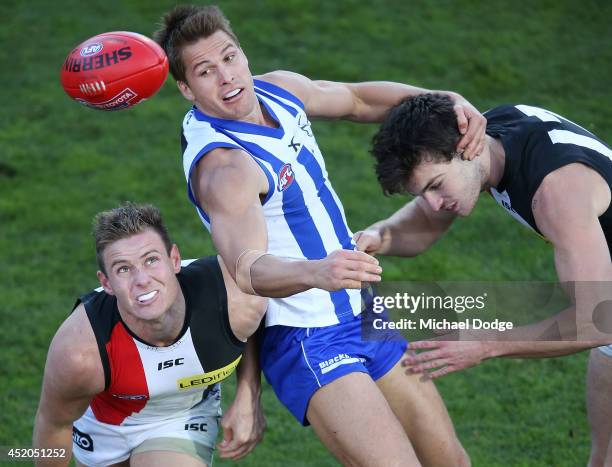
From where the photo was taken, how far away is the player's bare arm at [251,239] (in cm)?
389

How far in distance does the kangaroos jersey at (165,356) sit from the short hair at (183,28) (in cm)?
105

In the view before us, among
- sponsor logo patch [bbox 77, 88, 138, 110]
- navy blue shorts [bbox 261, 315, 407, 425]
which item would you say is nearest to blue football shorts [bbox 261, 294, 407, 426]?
navy blue shorts [bbox 261, 315, 407, 425]

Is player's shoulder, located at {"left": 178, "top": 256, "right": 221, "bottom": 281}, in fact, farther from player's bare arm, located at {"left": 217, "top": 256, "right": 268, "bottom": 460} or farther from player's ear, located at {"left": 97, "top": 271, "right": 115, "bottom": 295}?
player's ear, located at {"left": 97, "top": 271, "right": 115, "bottom": 295}

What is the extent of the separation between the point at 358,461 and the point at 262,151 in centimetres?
150

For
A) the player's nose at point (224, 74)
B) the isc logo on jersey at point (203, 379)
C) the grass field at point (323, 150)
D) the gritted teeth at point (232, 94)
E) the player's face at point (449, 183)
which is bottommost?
the grass field at point (323, 150)

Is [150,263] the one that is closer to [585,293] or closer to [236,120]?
[236,120]

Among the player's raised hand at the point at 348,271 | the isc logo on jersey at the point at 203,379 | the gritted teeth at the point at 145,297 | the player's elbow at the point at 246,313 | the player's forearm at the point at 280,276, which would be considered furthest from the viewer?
the isc logo on jersey at the point at 203,379

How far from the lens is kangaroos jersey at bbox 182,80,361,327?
195 inches

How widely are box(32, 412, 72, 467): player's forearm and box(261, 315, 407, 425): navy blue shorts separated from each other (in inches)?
40.0

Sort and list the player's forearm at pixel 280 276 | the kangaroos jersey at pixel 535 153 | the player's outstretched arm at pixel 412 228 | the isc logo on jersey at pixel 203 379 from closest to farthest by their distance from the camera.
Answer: the player's forearm at pixel 280 276 < the kangaroos jersey at pixel 535 153 < the isc logo on jersey at pixel 203 379 < the player's outstretched arm at pixel 412 228

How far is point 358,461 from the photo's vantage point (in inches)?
189

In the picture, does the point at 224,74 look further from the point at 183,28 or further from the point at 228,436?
the point at 228,436

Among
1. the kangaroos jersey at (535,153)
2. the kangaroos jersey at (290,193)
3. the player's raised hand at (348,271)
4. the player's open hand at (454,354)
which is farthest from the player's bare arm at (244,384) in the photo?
the kangaroos jersey at (535,153)

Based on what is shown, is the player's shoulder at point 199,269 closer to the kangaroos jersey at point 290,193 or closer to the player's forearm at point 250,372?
the kangaroos jersey at point 290,193
